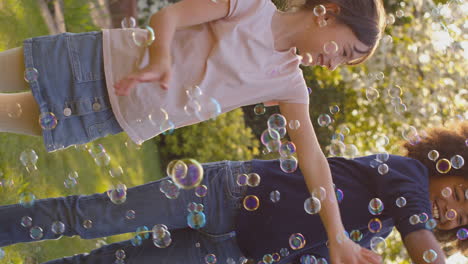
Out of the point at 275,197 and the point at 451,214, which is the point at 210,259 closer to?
the point at 275,197

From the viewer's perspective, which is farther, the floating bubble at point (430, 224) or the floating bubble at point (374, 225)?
the floating bubble at point (374, 225)

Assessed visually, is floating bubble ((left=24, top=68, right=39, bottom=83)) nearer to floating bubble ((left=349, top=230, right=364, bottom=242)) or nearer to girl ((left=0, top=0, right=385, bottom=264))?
girl ((left=0, top=0, right=385, bottom=264))

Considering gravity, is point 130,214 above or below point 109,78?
below

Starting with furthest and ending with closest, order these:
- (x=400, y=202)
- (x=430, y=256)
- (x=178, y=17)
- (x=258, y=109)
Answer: (x=258, y=109), (x=400, y=202), (x=430, y=256), (x=178, y=17)

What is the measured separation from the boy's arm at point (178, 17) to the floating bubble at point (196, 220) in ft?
2.29

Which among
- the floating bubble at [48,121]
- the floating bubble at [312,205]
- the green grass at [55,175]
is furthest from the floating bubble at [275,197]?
the green grass at [55,175]

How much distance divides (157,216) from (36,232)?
53cm

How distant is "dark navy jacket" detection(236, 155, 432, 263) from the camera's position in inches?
79.9

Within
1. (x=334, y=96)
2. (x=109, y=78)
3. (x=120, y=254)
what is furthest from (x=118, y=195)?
A: (x=334, y=96)

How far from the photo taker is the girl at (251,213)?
206 cm

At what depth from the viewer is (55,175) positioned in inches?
141

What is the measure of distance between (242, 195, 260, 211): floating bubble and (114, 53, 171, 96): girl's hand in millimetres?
683

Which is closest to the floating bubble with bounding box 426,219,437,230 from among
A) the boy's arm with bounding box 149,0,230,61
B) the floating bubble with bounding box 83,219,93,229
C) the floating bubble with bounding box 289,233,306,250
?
the floating bubble with bounding box 289,233,306,250

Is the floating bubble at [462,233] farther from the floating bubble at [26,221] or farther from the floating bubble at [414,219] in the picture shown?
the floating bubble at [26,221]
